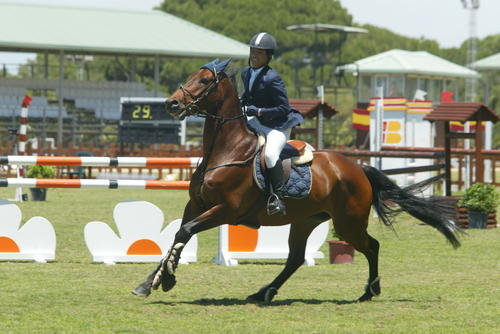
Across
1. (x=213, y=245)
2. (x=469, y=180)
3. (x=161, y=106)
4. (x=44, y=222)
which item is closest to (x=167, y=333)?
(x=44, y=222)

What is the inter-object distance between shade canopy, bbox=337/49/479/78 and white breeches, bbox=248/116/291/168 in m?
44.1

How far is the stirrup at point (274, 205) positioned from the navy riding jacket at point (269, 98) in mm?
617

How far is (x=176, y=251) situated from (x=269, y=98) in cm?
156

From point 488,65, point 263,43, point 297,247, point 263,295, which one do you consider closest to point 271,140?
point 263,43

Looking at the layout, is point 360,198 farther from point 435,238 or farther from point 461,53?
point 461,53

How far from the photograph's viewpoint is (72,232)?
15.2 meters

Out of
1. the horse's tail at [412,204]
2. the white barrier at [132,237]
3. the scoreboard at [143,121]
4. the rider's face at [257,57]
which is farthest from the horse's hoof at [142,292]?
the scoreboard at [143,121]

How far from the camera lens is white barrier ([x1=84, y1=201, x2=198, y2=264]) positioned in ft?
37.8

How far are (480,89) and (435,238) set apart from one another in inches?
3099

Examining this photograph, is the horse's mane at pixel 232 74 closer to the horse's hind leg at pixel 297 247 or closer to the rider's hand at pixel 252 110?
the rider's hand at pixel 252 110

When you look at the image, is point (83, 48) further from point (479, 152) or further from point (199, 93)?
point (199, 93)

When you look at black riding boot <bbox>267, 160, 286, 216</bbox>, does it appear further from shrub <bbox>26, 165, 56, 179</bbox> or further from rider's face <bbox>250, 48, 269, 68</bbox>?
shrub <bbox>26, 165, 56, 179</bbox>

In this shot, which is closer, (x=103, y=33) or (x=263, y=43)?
(x=263, y=43)

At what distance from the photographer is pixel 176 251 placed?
8.23 m
